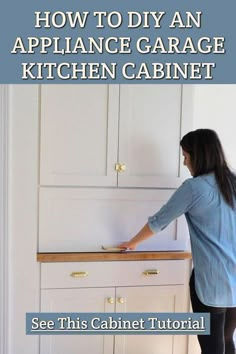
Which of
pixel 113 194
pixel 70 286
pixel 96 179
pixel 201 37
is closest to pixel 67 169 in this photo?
pixel 96 179

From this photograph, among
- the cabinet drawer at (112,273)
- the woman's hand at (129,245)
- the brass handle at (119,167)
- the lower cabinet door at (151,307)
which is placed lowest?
the lower cabinet door at (151,307)

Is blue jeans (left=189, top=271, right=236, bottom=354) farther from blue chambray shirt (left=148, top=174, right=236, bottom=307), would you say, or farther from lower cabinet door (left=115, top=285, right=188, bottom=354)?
lower cabinet door (left=115, top=285, right=188, bottom=354)

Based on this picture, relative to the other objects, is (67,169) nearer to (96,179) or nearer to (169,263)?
(96,179)

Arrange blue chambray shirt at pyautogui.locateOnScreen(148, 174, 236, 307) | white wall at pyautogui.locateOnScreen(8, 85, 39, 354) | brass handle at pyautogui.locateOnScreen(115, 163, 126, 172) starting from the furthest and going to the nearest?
1. brass handle at pyautogui.locateOnScreen(115, 163, 126, 172)
2. white wall at pyautogui.locateOnScreen(8, 85, 39, 354)
3. blue chambray shirt at pyautogui.locateOnScreen(148, 174, 236, 307)

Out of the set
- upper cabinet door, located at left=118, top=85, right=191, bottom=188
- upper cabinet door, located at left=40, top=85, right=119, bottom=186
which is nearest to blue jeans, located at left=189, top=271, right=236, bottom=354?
upper cabinet door, located at left=118, top=85, right=191, bottom=188

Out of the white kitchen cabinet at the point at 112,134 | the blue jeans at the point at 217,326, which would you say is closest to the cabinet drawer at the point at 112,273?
the blue jeans at the point at 217,326

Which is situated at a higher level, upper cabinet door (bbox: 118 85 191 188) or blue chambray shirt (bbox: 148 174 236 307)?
upper cabinet door (bbox: 118 85 191 188)

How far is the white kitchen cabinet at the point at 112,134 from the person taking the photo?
4.69ft

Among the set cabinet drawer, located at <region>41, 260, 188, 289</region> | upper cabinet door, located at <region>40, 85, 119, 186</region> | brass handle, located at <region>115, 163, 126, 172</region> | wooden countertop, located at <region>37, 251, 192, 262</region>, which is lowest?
cabinet drawer, located at <region>41, 260, 188, 289</region>

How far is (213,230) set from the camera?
1163 millimetres

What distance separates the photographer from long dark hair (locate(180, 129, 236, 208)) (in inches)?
45.9

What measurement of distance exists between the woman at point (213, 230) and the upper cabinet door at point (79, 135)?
0.42 metres

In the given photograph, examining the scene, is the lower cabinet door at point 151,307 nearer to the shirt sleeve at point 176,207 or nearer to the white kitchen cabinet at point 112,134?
the shirt sleeve at point 176,207

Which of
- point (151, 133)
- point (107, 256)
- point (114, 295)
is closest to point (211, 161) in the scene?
point (151, 133)
